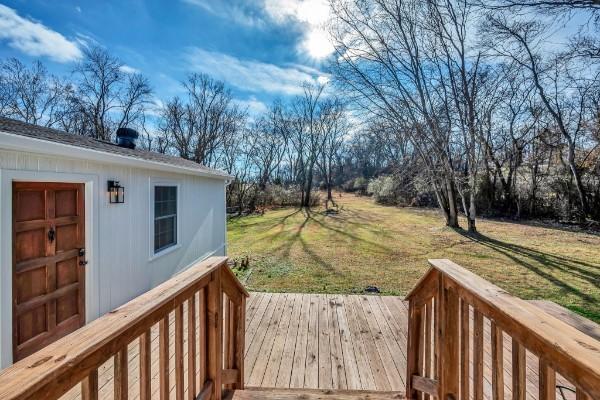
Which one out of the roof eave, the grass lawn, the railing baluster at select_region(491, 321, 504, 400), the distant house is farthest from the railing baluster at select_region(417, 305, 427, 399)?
the roof eave

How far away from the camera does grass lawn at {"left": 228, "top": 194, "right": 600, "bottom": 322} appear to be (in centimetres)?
558

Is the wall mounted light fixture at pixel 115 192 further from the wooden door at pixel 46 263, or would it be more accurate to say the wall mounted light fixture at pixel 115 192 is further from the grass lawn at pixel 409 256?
the grass lawn at pixel 409 256

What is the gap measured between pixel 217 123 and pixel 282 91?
5.86 metres

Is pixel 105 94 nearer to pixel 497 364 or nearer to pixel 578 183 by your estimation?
pixel 497 364

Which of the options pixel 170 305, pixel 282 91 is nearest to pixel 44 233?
pixel 170 305

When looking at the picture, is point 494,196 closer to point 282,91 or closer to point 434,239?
point 434,239

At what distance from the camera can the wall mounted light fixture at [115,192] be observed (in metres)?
3.96

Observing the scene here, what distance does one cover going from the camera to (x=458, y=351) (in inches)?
71.2

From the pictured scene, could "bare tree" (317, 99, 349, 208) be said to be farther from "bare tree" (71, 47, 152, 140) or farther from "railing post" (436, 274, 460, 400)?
"railing post" (436, 274, 460, 400)

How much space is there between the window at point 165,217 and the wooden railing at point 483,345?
4502 mm

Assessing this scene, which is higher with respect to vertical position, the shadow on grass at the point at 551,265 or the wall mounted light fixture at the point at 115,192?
the wall mounted light fixture at the point at 115,192

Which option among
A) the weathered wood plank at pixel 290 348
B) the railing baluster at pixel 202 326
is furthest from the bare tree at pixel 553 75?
the railing baluster at pixel 202 326

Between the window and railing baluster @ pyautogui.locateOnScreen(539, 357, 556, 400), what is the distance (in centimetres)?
529

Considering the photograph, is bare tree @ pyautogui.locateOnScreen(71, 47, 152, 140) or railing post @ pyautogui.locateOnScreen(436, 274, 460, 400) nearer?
railing post @ pyautogui.locateOnScreen(436, 274, 460, 400)
